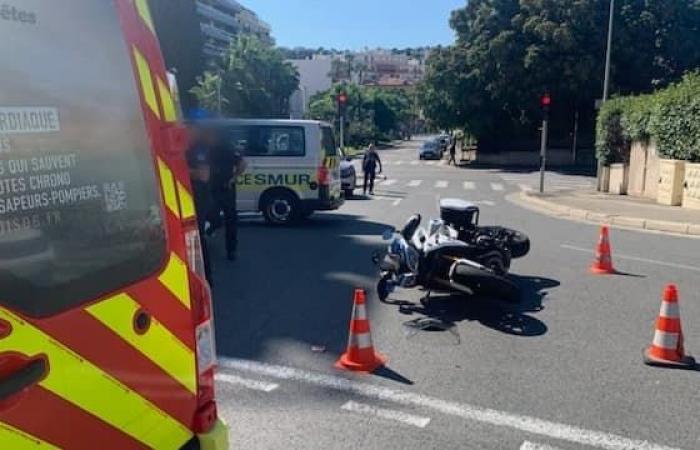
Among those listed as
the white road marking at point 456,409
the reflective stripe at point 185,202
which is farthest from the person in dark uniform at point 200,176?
the reflective stripe at point 185,202

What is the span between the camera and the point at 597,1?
118 feet

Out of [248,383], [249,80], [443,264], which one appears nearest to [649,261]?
[443,264]

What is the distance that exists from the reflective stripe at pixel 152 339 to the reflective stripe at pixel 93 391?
0.14 metres

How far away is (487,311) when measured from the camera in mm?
6645

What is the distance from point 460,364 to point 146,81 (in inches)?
145

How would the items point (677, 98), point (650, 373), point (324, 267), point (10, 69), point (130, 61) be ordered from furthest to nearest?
1. point (677, 98)
2. point (324, 267)
3. point (650, 373)
4. point (130, 61)
5. point (10, 69)

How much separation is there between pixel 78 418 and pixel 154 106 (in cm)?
105

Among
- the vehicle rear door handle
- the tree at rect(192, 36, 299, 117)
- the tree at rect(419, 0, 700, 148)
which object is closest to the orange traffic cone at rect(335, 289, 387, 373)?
the vehicle rear door handle

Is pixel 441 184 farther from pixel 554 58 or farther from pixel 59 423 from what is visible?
pixel 59 423

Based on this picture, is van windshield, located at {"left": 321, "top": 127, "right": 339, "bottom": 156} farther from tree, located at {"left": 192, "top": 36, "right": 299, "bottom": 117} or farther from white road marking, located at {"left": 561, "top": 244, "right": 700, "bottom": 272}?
tree, located at {"left": 192, "top": 36, "right": 299, "bottom": 117}

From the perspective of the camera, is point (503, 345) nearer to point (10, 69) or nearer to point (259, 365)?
point (259, 365)

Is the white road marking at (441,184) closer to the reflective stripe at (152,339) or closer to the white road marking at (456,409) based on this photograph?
the white road marking at (456,409)

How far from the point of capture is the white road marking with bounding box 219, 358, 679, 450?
3.83 metres

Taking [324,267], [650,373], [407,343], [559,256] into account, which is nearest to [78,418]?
[407,343]
